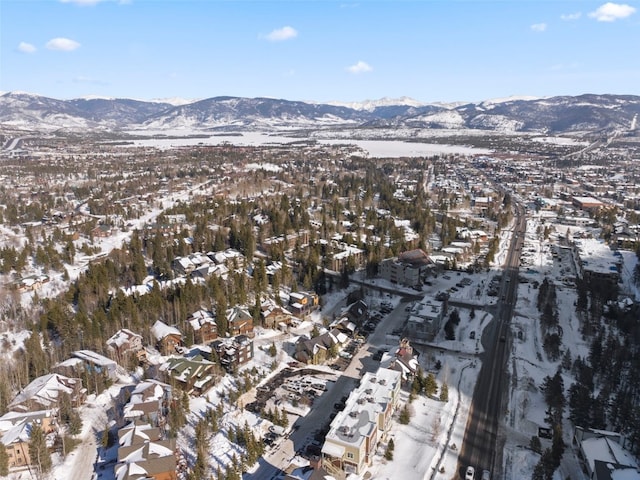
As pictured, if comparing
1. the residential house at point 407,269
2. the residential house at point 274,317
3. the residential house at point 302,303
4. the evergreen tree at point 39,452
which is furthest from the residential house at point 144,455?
the residential house at point 407,269

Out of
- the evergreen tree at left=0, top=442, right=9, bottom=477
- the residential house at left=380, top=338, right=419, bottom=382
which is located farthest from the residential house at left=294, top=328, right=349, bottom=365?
the evergreen tree at left=0, top=442, right=9, bottom=477

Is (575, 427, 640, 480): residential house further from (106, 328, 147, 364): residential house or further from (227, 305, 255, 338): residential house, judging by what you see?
(106, 328, 147, 364): residential house

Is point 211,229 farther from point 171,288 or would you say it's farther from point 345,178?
point 345,178

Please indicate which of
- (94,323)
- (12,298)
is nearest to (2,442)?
(94,323)

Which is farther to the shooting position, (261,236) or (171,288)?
(261,236)

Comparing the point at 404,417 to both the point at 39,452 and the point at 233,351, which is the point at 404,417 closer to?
the point at 233,351

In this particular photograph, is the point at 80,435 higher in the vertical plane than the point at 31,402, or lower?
lower

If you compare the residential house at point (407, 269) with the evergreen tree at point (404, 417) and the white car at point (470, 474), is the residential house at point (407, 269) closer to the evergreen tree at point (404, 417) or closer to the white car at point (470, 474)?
the evergreen tree at point (404, 417)
